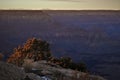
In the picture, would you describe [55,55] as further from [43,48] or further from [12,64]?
[12,64]

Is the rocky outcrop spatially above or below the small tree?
below

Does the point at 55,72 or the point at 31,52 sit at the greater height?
the point at 31,52

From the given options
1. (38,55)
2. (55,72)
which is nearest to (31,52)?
(38,55)

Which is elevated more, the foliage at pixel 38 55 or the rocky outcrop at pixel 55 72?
the foliage at pixel 38 55

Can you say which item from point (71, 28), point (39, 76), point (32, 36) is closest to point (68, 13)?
point (71, 28)

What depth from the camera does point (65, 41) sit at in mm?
4289

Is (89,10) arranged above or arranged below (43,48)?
above

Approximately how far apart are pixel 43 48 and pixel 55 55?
0.61ft

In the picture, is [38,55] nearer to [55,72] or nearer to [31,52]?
[31,52]

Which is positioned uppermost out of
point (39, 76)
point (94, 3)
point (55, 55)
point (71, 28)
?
point (94, 3)

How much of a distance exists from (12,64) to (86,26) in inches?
43.9

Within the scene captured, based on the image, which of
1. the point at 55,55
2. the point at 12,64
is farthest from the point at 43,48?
the point at 12,64

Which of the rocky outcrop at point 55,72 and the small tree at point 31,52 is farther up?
the small tree at point 31,52

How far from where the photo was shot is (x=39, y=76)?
4184 millimetres
